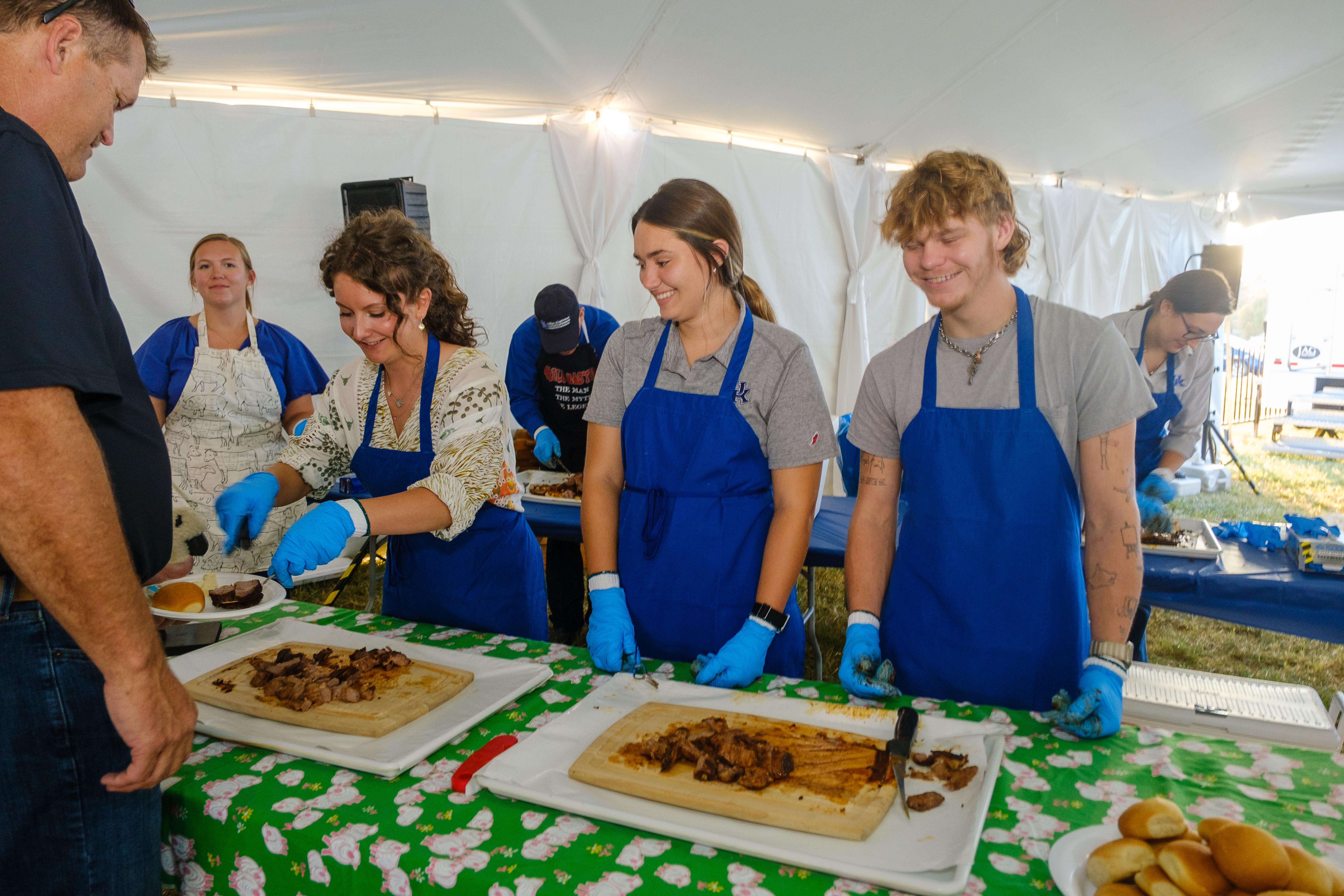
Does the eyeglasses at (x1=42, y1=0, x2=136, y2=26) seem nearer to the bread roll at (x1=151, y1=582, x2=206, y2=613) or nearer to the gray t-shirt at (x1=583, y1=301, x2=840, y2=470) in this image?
the gray t-shirt at (x1=583, y1=301, x2=840, y2=470)

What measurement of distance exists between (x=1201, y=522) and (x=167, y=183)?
19.6ft

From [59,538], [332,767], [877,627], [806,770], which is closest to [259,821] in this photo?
[332,767]

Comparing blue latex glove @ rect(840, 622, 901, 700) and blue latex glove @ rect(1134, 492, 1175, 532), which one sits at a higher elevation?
blue latex glove @ rect(1134, 492, 1175, 532)

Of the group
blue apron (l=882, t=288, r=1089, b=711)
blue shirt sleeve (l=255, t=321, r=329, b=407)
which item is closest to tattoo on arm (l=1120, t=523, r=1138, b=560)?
blue apron (l=882, t=288, r=1089, b=711)

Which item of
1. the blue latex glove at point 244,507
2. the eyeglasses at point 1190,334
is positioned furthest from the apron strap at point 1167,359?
the blue latex glove at point 244,507

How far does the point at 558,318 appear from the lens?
12.8 ft

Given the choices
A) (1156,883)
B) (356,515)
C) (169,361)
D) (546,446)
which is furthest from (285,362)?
(1156,883)

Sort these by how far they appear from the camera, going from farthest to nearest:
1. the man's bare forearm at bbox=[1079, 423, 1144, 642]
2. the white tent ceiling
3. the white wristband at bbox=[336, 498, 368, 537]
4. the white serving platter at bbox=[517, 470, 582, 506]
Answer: the white tent ceiling
the white serving platter at bbox=[517, 470, 582, 506]
the white wristband at bbox=[336, 498, 368, 537]
the man's bare forearm at bbox=[1079, 423, 1144, 642]

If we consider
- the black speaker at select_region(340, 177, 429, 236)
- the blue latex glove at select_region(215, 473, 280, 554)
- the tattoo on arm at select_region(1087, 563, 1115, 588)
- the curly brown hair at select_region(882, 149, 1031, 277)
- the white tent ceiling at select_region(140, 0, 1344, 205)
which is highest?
the white tent ceiling at select_region(140, 0, 1344, 205)

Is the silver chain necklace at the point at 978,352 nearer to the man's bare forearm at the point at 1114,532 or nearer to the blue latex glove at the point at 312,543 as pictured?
the man's bare forearm at the point at 1114,532

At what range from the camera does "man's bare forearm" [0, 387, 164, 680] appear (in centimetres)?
97

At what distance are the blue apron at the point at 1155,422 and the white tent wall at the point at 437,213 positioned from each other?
11.8 feet

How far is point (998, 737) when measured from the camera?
4.31 ft

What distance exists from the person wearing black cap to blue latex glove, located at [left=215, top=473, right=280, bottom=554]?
2.10 meters
